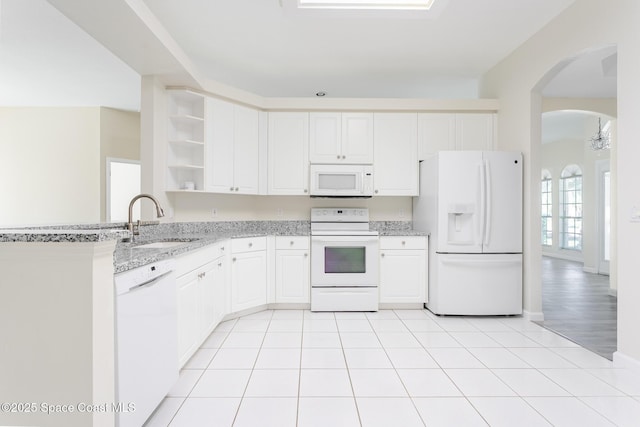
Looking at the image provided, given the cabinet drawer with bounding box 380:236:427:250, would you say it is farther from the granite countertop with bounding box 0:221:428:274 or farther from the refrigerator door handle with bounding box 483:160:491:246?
the refrigerator door handle with bounding box 483:160:491:246

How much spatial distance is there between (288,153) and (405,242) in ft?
5.60

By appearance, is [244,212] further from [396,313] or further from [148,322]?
[148,322]

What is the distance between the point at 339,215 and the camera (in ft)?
14.3

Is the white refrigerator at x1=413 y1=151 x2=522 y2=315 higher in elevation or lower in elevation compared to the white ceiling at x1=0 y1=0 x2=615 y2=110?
lower

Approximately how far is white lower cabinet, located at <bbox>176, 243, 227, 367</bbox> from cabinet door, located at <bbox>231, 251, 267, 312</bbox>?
22 centimetres

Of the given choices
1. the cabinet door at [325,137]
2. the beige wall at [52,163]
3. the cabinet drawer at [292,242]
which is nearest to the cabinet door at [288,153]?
the cabinet door at [325,137]

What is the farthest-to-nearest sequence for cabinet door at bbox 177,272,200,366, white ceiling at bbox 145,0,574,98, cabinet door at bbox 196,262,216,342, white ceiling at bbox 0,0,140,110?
1. white ceiling at bbox 0,0,140,110
2. white ceiling at bbox 145,0,574,98
3. cabinet door at bbox 196,262,216,342
4. cabinet door at bbox 177,272,200,366

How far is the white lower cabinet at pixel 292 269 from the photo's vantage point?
380 cm

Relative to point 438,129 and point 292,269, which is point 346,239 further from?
point 438,129

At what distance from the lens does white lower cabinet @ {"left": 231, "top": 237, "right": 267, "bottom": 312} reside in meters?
3.45

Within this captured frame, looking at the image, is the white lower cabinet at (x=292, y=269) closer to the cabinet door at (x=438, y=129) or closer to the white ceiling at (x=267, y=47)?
the cabinet door at (x=438, y=129)

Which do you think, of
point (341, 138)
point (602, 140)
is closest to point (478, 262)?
point (341, 138)

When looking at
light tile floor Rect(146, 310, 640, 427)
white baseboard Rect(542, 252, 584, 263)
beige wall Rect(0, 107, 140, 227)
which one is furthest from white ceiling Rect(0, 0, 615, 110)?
white baseboard Rect(542, 252, 584, 263)

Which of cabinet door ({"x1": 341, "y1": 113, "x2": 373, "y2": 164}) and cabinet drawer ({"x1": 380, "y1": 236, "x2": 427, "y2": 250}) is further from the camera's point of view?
cabinet door ({"x1": 341, "y1": 113, "x2": 373, "y2": 164})
